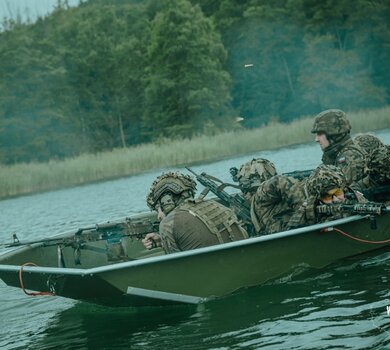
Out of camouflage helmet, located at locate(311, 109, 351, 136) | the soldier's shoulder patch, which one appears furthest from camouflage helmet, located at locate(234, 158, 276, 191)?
camouflage helmet, located at locate(311, 109, 351, 136)

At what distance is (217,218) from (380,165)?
232 cm

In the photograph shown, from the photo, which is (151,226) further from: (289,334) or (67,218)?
(67,218)

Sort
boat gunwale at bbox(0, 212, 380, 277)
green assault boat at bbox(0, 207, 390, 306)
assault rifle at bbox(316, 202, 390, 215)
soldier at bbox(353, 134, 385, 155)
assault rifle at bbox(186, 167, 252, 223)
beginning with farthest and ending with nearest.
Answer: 1. soldier at bbox(353, 134, 385, 155)
2. assault rifle at bbox(186, 167, 252, 223)
3. assault rifle at bbox(316, 202, 390, 215)
4. green assault boat at bbox(0, 207, 390, 306)
5. boat gunwale at bbox(0, 212, 380, 277)

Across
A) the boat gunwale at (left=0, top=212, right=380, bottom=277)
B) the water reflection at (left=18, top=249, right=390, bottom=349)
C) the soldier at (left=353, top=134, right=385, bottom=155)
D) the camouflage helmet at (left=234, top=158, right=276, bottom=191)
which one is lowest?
the water reflection at (left=18, top=249, right=390, bottom=349)

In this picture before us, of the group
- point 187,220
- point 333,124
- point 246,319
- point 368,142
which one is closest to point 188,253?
point 187,220

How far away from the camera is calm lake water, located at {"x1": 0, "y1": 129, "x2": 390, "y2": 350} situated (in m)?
6.84

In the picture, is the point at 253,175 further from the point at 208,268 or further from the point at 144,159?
the point at 144,159

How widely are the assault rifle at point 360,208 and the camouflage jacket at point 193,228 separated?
109 cm

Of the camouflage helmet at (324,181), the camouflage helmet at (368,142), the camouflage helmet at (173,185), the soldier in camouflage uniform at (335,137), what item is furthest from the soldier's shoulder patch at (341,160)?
the camouflage helmet at (173,185)

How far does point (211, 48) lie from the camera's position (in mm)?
55031

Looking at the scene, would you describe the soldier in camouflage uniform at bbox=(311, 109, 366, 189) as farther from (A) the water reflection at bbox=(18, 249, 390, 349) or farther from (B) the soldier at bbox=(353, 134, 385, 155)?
(A) the water reflection at bbox=(18, 249, 390, 349)

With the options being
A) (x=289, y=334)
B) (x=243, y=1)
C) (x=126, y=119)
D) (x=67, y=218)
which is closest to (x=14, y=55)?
(x=126, y=119)

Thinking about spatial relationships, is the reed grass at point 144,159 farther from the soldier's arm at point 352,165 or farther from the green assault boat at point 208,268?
the green assault boat at point 208,268

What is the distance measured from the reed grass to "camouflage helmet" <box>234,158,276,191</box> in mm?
19843
